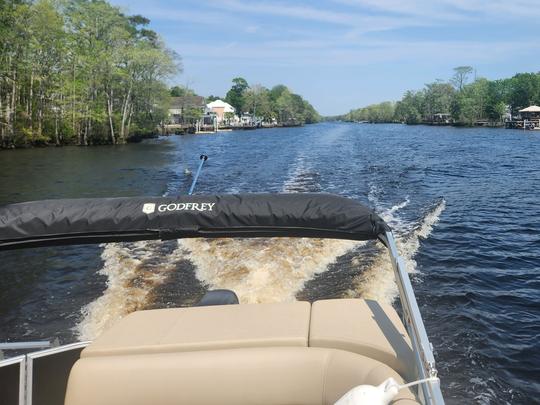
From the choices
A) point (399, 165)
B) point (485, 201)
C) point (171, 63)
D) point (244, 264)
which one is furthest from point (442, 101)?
point (244, 264)

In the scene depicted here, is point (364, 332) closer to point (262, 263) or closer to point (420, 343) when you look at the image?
point (420, 343)

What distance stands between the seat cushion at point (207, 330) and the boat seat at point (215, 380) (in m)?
0.15

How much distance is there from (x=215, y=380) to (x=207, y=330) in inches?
18.0

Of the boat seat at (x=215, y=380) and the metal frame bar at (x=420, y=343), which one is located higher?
the metal frame bar at (x=420, y=343)

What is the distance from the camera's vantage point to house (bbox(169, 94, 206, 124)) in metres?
103

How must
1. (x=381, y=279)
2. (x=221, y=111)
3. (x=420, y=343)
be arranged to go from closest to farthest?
(x=420, y=343), (x=381, y=279), (x=221, y=111)

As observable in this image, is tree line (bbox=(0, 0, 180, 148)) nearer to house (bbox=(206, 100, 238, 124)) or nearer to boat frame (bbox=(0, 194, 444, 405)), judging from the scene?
boat frame (bbox=(0, 194, 444, 405))

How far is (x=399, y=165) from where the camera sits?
89.4 ft

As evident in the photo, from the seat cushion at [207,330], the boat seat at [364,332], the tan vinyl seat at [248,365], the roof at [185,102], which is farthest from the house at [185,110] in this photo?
the tan vinyl seat at [248,365]

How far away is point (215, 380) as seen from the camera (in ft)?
9.30

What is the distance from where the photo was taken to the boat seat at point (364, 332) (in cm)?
274

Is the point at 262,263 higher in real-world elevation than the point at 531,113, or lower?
lower

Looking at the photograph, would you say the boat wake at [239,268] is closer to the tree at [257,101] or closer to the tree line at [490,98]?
the tree line at [490,98]

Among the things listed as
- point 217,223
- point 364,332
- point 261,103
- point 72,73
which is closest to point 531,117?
point 261,103
